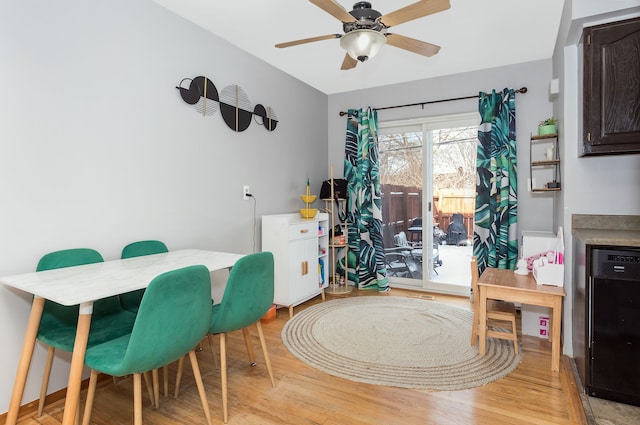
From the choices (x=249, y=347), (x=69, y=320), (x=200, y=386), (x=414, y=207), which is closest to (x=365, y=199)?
(x=414, y=207)

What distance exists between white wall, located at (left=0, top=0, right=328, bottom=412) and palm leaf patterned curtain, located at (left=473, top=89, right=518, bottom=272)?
245 centimetres

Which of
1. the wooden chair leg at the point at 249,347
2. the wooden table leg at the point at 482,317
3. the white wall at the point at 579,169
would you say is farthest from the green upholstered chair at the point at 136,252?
the white wall at the point at 579,169

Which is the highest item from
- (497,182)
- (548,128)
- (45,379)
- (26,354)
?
(548,128)

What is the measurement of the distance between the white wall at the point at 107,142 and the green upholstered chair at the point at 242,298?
99 cm

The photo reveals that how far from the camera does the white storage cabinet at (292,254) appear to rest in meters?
3.50

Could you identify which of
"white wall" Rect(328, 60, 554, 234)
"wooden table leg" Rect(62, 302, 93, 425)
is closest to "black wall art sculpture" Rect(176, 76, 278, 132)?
"white wall" Rect(328, 60, 554, 234)

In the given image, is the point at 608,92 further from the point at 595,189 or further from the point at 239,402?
the point at 239,402

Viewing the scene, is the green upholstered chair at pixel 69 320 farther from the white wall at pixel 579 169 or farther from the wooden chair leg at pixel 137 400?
the white wall at pixel 579 169

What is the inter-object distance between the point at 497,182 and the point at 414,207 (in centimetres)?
100

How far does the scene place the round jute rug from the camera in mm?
2344

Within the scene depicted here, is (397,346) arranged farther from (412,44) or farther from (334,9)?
(334,9)

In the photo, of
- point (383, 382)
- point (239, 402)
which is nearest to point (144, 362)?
point (239, 402)

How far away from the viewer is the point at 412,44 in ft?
7.69

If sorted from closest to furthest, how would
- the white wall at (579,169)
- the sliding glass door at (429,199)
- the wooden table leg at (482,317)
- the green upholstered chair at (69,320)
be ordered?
1. the green upholstered chair at (69,320)
2. the white wall at (579,169)
3. the wooden table leg at (482,317)
4. the sliding glass door at (429,199)
